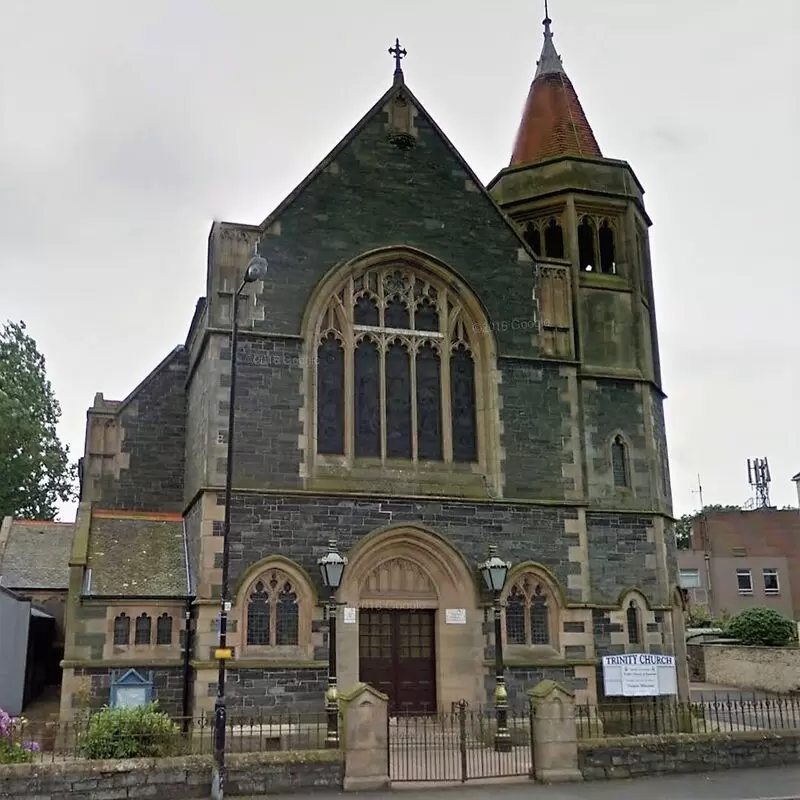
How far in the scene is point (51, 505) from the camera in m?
48.1

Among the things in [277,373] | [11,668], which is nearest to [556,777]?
[277,373]

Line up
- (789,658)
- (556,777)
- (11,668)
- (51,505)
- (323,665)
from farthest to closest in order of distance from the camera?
(51,505) < (789,658) < (11,668) < (323,665) < (556,777)

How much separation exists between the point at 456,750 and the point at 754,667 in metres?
20.9

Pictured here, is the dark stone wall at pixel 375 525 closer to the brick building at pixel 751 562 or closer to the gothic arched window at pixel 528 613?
the gothic arched window at pixel 528 613

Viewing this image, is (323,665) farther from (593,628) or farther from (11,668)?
(11,668)

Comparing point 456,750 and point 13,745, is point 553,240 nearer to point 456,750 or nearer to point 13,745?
point 456,750

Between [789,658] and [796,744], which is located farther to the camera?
[789,658]

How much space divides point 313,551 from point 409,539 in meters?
2.23

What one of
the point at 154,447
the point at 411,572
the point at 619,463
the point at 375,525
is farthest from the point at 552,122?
the point at 154,447

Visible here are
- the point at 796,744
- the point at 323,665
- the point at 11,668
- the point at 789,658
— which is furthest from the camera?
the point at 789,658

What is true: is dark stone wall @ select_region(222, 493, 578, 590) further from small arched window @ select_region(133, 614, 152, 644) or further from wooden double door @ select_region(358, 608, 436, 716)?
small arched window @ select_region(133, 614, 152, 644)

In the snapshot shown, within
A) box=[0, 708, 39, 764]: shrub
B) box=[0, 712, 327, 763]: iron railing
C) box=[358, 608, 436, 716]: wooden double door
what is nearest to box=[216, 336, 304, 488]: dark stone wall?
box=[358, 608, 436, 716]: wooden double door

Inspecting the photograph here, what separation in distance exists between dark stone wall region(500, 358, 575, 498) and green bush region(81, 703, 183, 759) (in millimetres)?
9684

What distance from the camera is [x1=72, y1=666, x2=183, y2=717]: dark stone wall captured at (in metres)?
18.4
